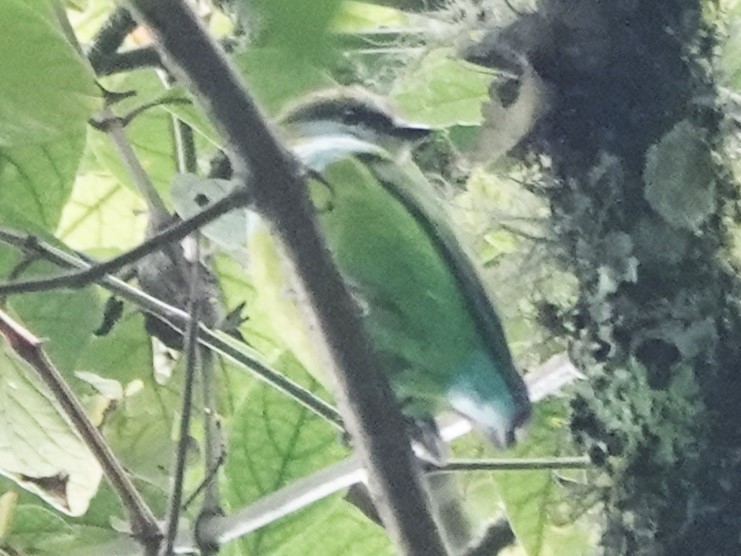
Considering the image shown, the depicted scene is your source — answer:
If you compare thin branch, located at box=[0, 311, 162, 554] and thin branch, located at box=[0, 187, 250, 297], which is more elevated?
thin branch, located at box=[0, 187, 250, 297]

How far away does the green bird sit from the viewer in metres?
0.52

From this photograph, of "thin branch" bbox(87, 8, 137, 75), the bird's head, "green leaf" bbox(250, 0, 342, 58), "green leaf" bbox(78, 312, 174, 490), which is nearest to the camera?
"green leaf" bbox(250, 0, 342, 58)

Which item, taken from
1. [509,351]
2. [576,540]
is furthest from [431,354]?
[576,540]

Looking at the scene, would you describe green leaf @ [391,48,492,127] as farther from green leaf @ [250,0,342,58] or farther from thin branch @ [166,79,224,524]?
green leaf @ [250,0,342,58]

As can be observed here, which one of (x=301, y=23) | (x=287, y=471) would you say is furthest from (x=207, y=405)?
(x=301, y=23)

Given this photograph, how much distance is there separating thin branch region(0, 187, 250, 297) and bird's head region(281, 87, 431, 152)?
100 millimetres

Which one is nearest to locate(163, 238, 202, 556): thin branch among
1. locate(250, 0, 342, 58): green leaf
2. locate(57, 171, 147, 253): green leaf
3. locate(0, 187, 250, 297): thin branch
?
locate(0, 187, 250, 297): thin branch

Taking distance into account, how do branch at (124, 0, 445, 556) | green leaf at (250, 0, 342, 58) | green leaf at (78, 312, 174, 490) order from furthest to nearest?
green leaf at (78, 312, 174, 490)
branch at (124, 0, 445, 556)
green leaf at (250, 0, 342, 58)

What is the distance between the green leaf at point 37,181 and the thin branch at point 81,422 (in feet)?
0.33

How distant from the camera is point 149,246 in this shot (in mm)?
418

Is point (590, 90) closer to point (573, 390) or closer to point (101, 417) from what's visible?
point (573, 390)

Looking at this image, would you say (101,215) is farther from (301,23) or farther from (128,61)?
(301,23)

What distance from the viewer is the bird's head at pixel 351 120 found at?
52 centimetres

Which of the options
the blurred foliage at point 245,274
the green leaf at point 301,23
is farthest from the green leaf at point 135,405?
the green leaf at point 301,23
